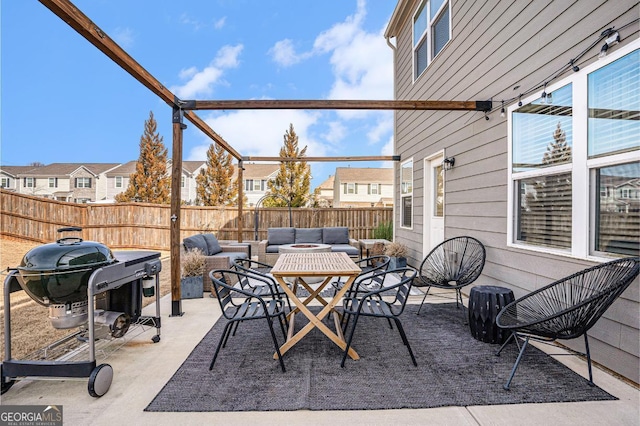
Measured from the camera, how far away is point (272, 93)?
22094mm

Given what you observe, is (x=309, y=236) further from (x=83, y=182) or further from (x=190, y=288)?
(x=83, y=182)

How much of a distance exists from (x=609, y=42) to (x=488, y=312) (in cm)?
229

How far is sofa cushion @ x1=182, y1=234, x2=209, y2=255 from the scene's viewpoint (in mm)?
5401

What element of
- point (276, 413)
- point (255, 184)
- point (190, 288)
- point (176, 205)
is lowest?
point (276, 413)

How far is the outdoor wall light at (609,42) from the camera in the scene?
92.4 inches

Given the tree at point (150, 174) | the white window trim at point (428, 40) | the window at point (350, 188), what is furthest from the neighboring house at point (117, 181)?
the white window trim at point (428, 40)

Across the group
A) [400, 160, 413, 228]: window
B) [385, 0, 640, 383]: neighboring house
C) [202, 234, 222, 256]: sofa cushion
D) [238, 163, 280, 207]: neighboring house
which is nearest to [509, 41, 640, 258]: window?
[385, 0, 640, 383]: neighboring house

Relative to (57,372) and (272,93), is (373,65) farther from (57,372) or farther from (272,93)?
(57,372)

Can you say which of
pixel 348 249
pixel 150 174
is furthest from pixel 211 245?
pixel 150 174

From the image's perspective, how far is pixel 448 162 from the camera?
16.7 feet

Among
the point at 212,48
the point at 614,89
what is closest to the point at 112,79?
the point at 212,48

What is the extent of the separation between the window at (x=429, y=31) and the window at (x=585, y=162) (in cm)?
263

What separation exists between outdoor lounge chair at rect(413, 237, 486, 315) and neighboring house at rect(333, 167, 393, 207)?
19.7 m

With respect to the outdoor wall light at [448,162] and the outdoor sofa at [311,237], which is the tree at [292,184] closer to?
the outdoor sofa at [311,237]
